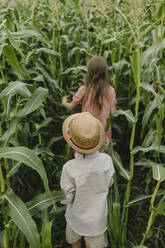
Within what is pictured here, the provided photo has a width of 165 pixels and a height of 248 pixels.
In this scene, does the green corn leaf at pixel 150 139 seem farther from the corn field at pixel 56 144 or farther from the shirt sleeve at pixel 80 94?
the shirt sleeve at pixel 80 94

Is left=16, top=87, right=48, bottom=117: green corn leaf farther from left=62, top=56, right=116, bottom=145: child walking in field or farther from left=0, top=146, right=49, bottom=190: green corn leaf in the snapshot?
left=62, top=56, right=116, bottom=145: child walking in field

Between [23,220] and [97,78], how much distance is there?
1515 mm

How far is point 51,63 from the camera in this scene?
10.2 feet

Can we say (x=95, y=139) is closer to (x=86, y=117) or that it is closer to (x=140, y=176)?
(x=86, y=117)

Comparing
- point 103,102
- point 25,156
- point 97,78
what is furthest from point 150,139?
point 25,156

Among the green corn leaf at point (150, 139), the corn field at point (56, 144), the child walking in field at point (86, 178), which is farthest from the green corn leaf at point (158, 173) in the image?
the green corn leaf at point (150, 139)

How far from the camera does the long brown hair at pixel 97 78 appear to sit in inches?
92.0

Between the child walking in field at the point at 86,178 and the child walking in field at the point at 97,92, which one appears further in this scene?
the child walking in field at the point at 97,92

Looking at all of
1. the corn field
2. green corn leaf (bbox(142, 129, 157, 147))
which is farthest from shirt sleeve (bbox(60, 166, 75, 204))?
green corn leaf (bbox(142, 129, 157, 147))

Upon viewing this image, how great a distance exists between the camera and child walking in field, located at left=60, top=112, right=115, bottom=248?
166cm

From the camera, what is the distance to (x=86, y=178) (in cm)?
169

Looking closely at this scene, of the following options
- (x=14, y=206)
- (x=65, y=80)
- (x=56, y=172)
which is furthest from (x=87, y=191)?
(x=65, y=80)

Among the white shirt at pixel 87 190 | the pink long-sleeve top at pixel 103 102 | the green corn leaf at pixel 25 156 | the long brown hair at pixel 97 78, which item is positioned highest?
the long brown hair at pixel 97 78

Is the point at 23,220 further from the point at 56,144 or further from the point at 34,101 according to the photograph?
the point at 56,144
